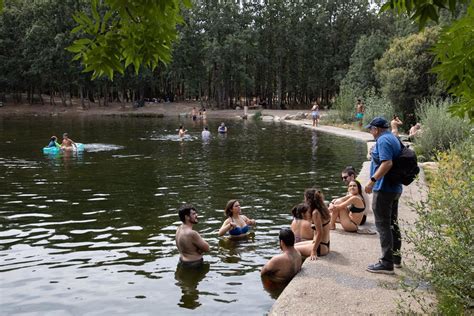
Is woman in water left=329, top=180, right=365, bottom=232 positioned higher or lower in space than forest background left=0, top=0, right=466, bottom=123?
lower

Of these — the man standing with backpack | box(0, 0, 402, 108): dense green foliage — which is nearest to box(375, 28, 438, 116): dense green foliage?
the man standing with backpack

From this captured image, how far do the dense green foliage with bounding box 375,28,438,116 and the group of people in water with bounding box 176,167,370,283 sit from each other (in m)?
23.4

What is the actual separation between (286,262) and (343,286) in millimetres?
1328

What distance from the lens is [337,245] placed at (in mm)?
8930

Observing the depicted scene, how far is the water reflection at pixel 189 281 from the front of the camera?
25.9ft

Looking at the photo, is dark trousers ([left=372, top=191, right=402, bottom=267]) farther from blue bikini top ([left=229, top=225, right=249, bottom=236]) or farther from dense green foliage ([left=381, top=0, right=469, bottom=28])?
blue bikini top ([left=229, top=225, right=249, bottom=236])

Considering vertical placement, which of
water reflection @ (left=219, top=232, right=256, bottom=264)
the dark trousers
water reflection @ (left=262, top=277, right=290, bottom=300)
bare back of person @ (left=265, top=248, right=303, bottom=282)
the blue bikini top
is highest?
the dark trousers

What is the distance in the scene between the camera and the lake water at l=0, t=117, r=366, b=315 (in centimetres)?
816

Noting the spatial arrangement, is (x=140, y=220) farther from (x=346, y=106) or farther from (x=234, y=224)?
(x=346, y=106)

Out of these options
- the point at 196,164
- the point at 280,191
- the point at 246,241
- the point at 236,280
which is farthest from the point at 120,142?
the point at 236,280

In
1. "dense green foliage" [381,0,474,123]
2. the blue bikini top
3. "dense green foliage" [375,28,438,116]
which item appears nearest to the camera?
"dense green foliage" [381,0,474,123]

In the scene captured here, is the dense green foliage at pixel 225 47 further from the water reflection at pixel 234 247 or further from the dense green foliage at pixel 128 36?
the dense green foliage at pixel 128 36

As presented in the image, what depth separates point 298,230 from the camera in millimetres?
10086

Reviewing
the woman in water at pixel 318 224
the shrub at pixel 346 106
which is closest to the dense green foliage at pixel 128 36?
the woman in water at pixel 318 224
